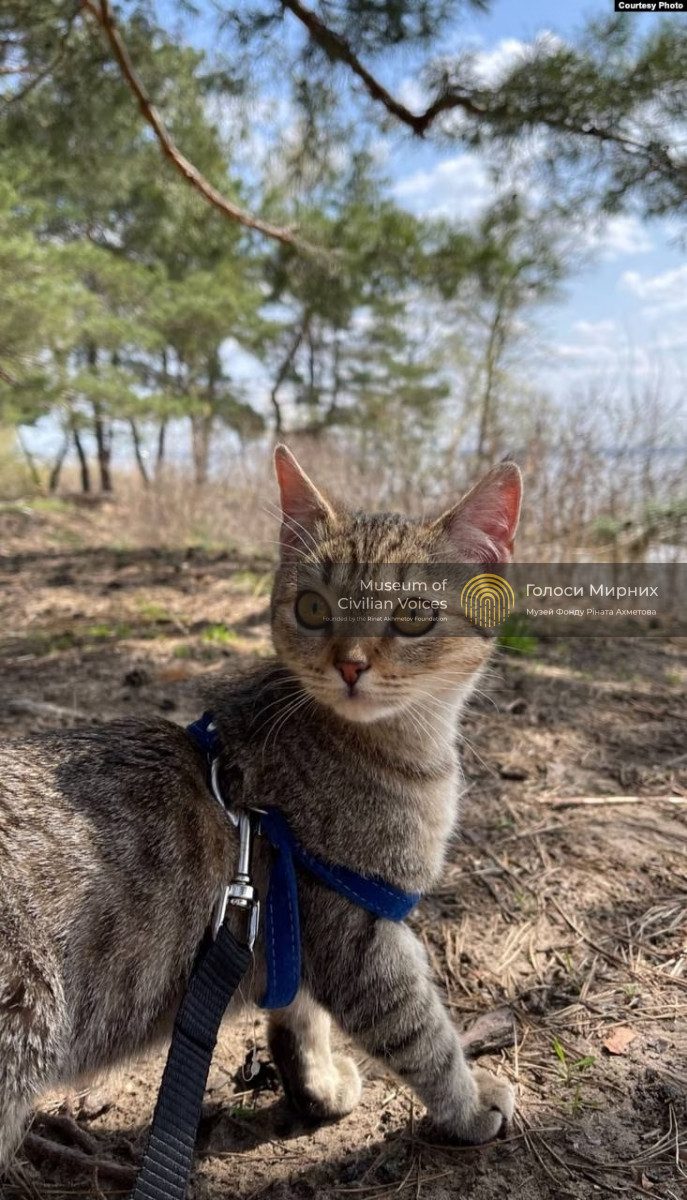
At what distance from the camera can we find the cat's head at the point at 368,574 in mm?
1637

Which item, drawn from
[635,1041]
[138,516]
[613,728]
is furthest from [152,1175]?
[138,516]

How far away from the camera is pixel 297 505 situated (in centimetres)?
205

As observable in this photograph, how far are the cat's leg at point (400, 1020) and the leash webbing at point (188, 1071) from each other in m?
0.26

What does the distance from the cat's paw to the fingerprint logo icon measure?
125 cm

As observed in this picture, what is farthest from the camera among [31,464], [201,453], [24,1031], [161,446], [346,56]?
[31,464]

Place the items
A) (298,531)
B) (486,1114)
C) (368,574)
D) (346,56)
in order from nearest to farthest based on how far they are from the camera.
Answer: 1. (486,1114)
2. (368,574)
3. (298,531)
4. (346,56)

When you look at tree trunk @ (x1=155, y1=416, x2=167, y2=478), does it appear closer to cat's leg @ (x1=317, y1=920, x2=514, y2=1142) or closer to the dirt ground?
the dirt ground

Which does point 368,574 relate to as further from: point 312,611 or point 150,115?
point 150,115

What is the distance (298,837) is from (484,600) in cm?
83

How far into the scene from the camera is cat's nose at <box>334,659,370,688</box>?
1.61m

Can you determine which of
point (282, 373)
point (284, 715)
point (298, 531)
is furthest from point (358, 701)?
point (282, 373)

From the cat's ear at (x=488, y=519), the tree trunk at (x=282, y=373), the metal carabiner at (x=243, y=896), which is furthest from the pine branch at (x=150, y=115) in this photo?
the tree trunk at (x=282, y=373)

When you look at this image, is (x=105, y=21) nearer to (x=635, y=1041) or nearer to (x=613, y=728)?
(x=613, y=728)

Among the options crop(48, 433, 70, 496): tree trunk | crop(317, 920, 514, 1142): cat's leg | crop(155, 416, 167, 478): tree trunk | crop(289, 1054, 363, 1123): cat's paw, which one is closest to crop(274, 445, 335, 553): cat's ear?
crop(317, 920, 514, 1142): cat's leg
